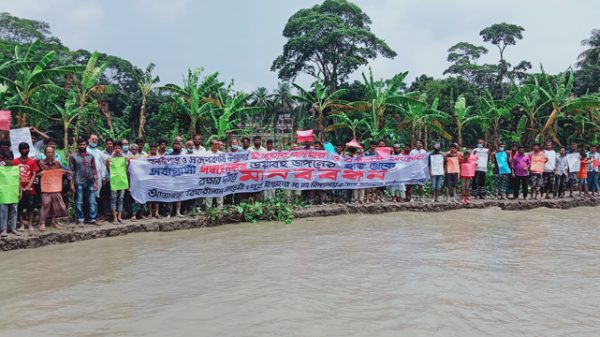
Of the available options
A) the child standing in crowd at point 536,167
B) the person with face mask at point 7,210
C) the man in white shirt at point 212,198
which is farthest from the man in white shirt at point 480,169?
the person with face mask at point 7,210

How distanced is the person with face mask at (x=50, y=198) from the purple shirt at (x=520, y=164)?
34.8ft

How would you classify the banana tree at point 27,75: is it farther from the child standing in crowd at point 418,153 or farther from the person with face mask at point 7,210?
the child standing in crowd at point 418,153

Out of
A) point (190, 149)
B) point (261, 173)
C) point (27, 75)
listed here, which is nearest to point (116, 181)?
point (190, 149)

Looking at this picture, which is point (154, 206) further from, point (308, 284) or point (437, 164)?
point (437, 164)

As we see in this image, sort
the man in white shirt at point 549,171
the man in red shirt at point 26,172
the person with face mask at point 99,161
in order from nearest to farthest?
the man in red shirt at point 26,172 → the person with face mask at point 99,161 → the man in white shirt at point 549,171

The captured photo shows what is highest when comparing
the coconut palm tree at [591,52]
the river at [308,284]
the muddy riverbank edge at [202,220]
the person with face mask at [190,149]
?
the coconut palm tree at [591,52]

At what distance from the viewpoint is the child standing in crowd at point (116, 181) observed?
852cm

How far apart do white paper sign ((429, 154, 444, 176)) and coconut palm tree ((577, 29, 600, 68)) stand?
103 ft

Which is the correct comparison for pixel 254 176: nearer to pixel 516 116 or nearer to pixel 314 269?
pixel 314 269

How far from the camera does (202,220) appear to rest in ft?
29.8

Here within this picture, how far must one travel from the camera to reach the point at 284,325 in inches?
158

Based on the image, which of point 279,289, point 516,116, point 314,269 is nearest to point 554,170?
point 314,269

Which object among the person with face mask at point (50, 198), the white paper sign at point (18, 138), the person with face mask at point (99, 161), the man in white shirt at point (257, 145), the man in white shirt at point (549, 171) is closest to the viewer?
the person with face mask at point (50, 198)

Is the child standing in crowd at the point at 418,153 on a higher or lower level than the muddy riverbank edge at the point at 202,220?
higher
